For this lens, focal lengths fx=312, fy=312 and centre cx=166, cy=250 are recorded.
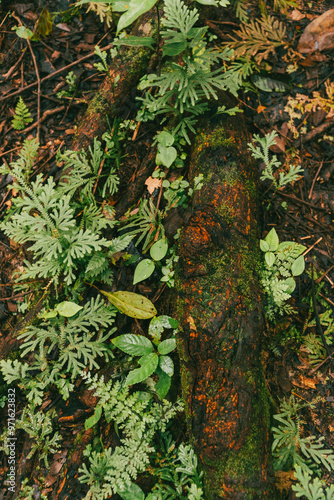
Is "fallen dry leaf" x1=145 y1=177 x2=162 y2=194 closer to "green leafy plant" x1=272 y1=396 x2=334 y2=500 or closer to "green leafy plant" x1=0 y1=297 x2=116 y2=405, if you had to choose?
"green leafy plant" x1=0 y1=297 x2=116 y2=405

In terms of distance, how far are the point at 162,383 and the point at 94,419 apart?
0.66 meters

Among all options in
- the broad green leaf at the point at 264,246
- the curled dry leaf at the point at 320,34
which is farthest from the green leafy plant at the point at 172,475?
the curled dry leaf at the point at 320,34

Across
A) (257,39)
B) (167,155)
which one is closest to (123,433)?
(167,155)

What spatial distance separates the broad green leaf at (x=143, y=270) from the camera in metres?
2.63

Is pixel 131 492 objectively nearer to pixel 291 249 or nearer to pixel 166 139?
pixel 291 249

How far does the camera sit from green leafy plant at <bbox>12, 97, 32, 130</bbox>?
138 inches

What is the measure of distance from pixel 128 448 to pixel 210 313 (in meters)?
1.28

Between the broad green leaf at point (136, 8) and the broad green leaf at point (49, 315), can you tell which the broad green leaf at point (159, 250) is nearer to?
the broad green leaf at point (49, 315)

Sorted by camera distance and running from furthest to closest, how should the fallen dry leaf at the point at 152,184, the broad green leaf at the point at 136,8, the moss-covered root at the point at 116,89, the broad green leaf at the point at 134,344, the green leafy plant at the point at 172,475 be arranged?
the moss-covered root at the point at 116,89, the fallen dry leaf at the point at 152,184, the broad green leaf at the point at 134,344, the green leafy plant at the point at 172,475, the broad green leaf at the point at 136,8

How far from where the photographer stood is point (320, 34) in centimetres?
330

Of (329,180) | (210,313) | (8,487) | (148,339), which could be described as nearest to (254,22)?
(329,180)

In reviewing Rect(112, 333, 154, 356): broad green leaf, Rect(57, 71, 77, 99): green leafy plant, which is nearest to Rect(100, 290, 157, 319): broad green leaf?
Rect(112, 333, 154, 356): broad green leaf

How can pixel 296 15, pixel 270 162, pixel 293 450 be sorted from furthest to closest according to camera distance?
pixel 296 15
pixel 270 162
pixel 293 450

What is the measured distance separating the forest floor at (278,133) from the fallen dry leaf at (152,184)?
7.0 inches
